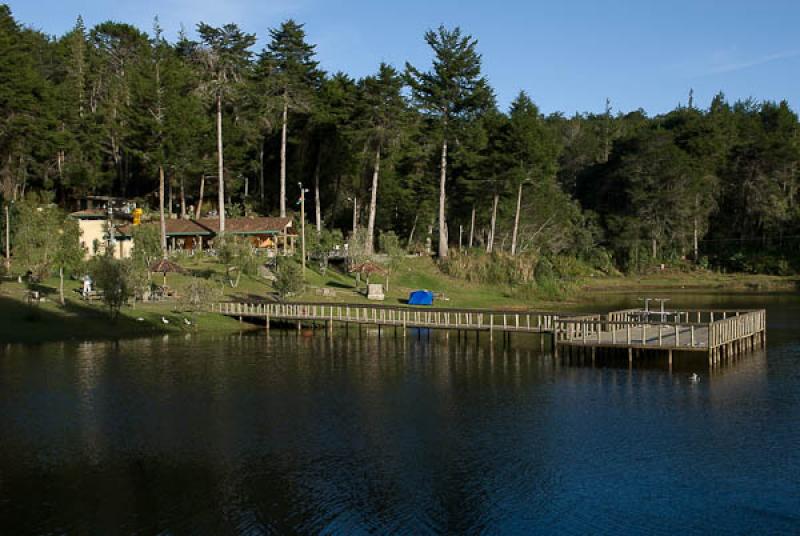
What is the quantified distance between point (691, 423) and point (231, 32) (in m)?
67.7

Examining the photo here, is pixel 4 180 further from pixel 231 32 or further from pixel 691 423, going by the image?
pixel 691 423

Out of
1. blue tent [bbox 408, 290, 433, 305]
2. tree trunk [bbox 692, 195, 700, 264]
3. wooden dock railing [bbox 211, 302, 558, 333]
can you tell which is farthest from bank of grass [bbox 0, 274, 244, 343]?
tree trunk [bbox 692, 195, 700, 264]

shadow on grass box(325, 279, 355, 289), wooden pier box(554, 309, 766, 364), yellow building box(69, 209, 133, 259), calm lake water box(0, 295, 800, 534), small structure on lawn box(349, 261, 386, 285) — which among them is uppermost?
yellow building box(69, 209, 133, 259)

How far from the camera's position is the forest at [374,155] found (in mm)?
83062

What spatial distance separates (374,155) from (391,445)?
5948 cm

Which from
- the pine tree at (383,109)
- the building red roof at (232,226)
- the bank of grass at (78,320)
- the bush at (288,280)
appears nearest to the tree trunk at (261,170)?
the building red roof at (232,226)

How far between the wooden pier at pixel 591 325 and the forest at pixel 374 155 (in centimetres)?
1538

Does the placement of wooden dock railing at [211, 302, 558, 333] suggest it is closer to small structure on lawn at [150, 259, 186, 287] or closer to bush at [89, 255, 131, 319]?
small structure on lawn at [150, 259, 186, 287]

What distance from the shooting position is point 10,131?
3019 inches

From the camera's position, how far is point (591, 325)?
1973 inches

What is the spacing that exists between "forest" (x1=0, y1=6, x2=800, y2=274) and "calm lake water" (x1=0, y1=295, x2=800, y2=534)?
1369 inches

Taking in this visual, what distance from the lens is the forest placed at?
83062mm

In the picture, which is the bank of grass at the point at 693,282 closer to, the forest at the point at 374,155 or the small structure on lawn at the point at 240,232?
the forest at the point at 374,155

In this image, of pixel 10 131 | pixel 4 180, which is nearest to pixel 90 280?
pixel 10 131
